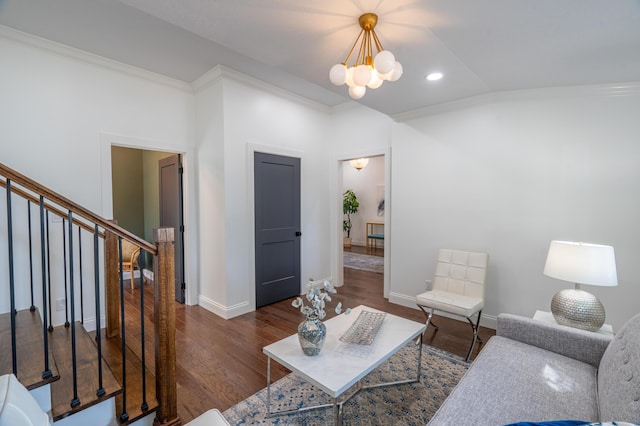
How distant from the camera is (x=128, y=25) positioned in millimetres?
2551

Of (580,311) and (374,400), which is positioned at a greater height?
(580,311)

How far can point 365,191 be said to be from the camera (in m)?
9.16

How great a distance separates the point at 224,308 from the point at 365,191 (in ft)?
21.2

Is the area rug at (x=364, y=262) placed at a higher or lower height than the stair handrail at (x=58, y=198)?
lower

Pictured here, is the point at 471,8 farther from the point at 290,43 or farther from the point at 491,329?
the point at 491,329

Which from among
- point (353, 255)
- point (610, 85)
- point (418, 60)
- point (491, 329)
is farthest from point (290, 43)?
point (353, 255)

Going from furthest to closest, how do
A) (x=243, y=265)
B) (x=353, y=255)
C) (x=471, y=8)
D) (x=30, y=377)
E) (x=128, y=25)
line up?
1. (x=353, y=255)
2. (x=243, y=265)
3. (x=128, y=25)
4. (x=471, y=8)
5. (x=30, y=377)

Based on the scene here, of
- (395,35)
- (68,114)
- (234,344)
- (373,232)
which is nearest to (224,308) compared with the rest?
(234,344)

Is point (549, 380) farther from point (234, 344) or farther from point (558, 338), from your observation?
point (234, 344)

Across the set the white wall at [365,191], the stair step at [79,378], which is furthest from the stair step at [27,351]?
the white wall at [365,191]

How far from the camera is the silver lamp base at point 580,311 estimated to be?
1.98 m

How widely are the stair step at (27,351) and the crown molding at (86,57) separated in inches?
95.4

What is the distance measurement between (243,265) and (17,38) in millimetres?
3029

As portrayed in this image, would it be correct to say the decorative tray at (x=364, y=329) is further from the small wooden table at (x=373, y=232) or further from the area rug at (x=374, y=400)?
the small wooden table at (x=373, y=232)
